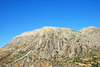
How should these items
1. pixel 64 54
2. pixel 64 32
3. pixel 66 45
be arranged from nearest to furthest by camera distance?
pixel 64 54 < pixel 66 45 < pixel 64 32

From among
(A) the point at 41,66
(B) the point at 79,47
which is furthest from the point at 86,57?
→ (A) the point at 41,66

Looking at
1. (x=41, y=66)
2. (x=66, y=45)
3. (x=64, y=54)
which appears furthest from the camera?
(x=66, y=45)

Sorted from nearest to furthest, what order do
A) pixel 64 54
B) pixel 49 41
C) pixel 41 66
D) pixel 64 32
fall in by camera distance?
pixel 41 66 < pixel 64 54 < pixel 49 41 < pixel 64 32

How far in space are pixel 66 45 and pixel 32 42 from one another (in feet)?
209

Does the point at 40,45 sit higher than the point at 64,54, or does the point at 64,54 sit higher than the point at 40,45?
the point at 40,45

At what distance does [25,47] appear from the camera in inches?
7244

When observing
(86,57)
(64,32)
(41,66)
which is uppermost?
(64,32)

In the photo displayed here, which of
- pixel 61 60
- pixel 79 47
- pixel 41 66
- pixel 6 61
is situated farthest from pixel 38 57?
pixel 79 47

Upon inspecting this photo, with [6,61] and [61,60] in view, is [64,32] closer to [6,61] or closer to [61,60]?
[61,60]

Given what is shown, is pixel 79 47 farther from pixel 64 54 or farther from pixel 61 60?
pixel 61 60

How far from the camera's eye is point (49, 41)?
180625mm

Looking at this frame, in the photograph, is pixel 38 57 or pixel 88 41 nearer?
pixel 38 57

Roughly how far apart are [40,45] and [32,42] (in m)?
23.3

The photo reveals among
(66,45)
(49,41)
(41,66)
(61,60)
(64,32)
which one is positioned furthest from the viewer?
(64,32)
